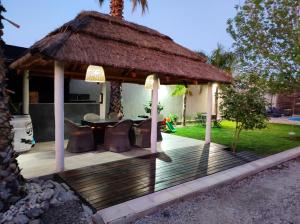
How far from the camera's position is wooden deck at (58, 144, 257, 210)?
4093mm

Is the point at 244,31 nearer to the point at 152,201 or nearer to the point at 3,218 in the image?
the point at 152,201

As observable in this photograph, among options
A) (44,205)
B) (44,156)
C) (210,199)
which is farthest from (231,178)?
(44,156)

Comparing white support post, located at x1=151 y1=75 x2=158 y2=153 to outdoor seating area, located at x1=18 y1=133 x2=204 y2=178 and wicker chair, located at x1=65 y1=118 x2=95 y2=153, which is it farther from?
wicker chair, located at x1=65 y1=118 x2=95 y2=153

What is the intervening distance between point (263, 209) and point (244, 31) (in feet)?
33.1

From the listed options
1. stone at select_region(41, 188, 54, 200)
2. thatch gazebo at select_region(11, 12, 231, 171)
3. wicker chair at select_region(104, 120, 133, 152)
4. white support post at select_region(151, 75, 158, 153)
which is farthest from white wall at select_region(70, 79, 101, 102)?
stone at select_region(41, 188, 54, 200)

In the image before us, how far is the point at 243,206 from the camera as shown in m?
4.13

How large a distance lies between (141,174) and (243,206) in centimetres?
228

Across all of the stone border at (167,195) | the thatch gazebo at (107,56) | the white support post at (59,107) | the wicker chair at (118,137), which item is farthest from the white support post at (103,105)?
the stone border at (167,195)

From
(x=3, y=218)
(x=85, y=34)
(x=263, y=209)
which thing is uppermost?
(x=85, y=34)

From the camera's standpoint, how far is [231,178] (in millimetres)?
5211

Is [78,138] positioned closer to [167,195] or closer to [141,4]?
[167,195]

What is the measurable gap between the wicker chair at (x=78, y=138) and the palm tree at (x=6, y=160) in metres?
3.04

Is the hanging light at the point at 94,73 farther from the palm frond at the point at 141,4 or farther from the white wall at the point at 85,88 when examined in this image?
the palm frond at the point at 141,4

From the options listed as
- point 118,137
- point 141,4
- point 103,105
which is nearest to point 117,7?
point 141,4
